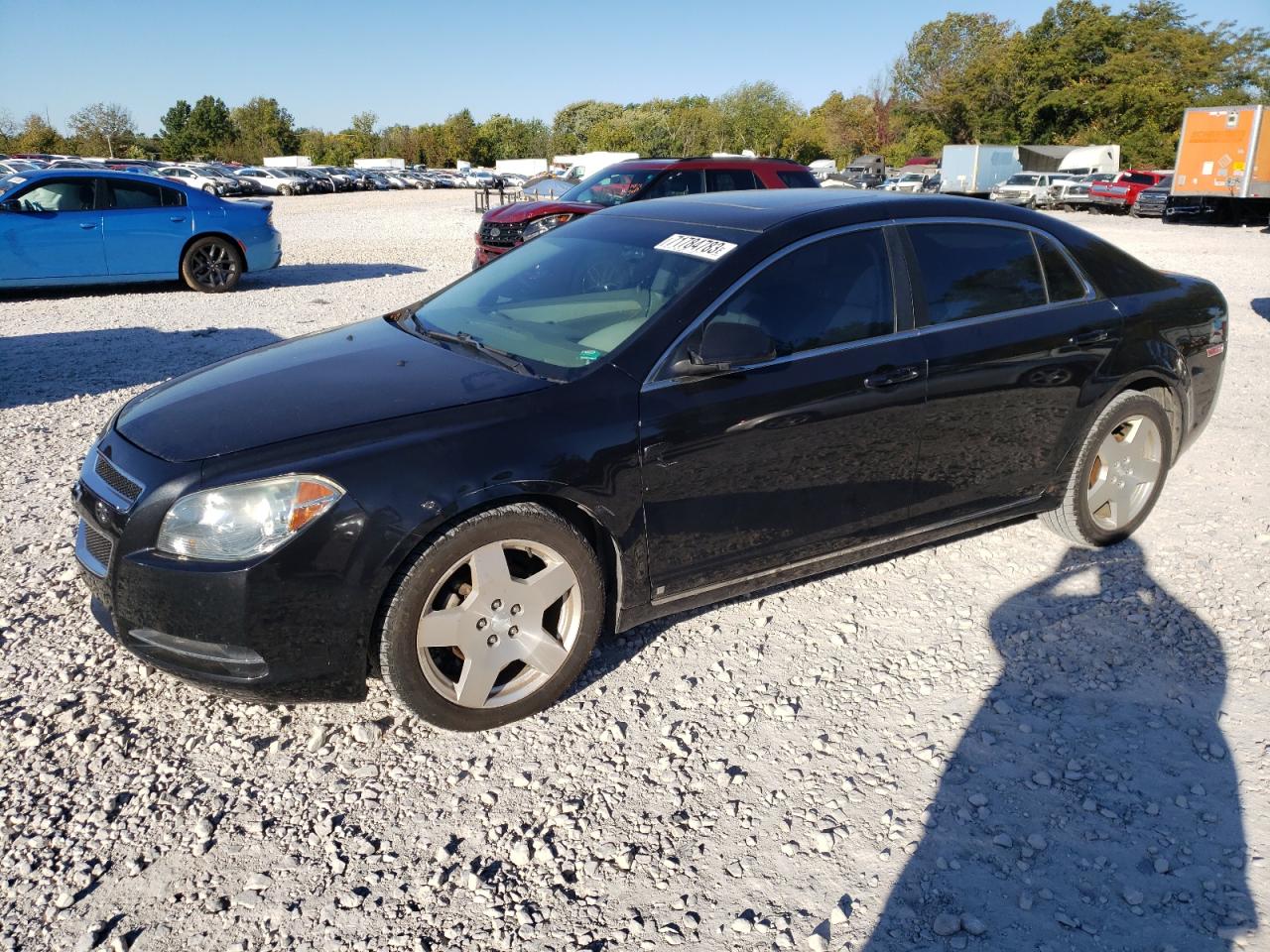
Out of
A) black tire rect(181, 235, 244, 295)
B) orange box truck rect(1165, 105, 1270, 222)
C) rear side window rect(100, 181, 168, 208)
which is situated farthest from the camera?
orange box truck rect(1165, 105, 1270, 222)

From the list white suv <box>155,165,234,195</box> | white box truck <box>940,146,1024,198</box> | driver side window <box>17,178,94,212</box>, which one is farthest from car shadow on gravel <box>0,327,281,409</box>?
white box truck <box>940,146,1024,198</box>

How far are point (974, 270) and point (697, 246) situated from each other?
1246 millimetres

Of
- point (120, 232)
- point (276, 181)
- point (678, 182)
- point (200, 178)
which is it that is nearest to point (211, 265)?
point (120, 232)

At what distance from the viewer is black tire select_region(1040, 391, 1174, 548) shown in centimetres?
439

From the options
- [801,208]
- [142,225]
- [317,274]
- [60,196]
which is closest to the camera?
[801,208]

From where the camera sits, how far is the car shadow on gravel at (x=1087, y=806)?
2.40 metres

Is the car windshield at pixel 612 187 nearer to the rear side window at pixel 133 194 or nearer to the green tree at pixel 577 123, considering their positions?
the rear side window at pixel 133 194

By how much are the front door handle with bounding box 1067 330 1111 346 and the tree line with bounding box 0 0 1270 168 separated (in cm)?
6111

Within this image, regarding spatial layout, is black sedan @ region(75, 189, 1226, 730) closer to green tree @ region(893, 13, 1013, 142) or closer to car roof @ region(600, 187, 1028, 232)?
car roof @ region(600, 187, 1028, 232)

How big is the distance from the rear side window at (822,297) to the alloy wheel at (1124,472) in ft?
4.98

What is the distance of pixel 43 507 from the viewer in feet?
16.3

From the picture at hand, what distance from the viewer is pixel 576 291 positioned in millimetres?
3900

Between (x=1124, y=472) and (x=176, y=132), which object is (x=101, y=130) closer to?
(x=176, y=132)

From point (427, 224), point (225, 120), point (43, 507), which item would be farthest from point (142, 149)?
point (43, 507)
